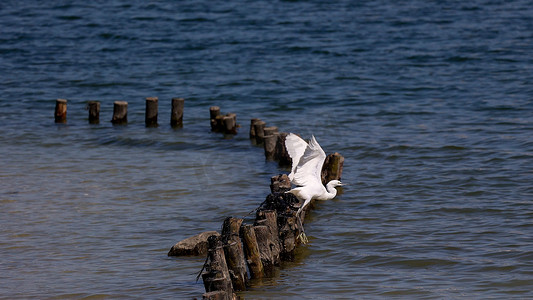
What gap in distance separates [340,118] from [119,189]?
24.5 feet

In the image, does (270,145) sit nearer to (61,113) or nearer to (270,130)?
(270,130)

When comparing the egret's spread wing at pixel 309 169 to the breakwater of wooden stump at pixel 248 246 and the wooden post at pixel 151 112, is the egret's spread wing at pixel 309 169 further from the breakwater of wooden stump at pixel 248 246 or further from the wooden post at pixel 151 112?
the wooden post at pixel 151 112

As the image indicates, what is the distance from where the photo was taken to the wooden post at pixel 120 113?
19413 millimetres

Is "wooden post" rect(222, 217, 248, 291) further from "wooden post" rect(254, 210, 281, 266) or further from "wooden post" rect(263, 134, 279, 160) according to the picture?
"wooden post" rect(263, 134, 279, 160)

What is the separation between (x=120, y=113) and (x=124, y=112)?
0.11 m

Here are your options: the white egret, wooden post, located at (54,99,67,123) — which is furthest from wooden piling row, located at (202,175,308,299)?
wooden post, located at (54,99,67,123)

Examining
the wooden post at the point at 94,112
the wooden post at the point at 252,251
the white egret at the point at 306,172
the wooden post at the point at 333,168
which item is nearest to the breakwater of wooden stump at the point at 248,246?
the wooden post at the point at 252,251

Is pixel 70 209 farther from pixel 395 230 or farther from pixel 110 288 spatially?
pixel 395 230

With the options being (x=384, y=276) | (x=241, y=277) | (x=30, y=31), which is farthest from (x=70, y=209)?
(x=30, y=31)

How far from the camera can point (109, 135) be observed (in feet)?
60.8

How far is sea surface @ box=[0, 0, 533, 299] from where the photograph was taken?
10211mm

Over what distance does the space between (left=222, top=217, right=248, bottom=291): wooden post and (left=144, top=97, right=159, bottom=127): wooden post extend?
33.4 ft

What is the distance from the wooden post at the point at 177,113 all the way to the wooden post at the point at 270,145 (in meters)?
4.10

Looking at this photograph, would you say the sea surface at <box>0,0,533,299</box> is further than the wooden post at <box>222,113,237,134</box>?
No
